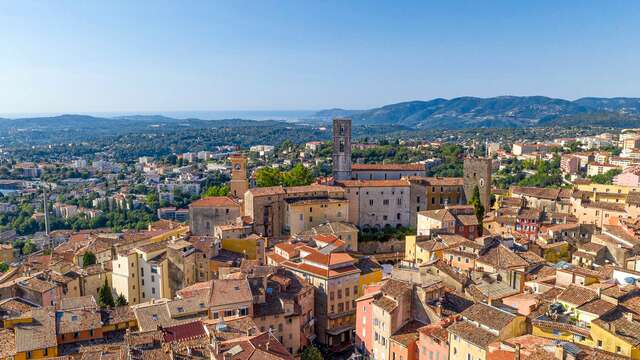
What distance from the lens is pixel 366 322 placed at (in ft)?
104

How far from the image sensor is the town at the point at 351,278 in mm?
24906

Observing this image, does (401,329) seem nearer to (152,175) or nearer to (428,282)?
(428,282)

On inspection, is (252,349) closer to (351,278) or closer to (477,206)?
(351,278)

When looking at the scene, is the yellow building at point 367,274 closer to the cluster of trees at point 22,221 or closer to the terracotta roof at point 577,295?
the terracotta roof at point 577,295

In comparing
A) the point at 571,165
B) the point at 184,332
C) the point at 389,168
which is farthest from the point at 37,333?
the point at 571,165

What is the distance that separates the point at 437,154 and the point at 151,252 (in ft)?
331

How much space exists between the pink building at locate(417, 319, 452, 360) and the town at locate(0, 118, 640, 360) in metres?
0.10

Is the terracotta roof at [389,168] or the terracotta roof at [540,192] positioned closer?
the terracotta roof at [540,192]

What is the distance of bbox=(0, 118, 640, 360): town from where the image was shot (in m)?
24.9

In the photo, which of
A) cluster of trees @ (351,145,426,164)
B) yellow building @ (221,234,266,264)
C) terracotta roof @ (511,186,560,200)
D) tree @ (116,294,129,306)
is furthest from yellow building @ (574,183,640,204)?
cluster of trees @ (351,145,426,164)

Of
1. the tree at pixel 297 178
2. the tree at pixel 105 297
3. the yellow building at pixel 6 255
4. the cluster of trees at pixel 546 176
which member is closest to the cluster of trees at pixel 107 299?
the tree at pixel 105 297

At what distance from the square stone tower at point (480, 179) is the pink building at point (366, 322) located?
98.9 feet

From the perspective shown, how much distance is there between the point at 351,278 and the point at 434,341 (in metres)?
12.3

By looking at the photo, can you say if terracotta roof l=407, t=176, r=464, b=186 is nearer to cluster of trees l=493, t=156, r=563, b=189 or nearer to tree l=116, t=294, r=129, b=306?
tree l=116, t=294, r=129, b=306
